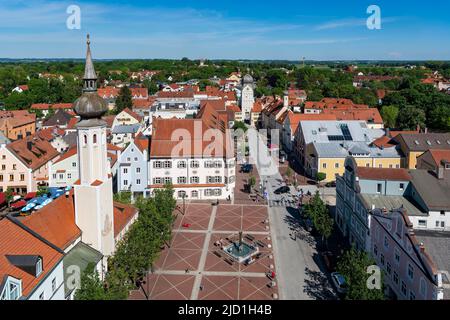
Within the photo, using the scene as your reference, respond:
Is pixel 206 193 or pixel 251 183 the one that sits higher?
pixel 251 183

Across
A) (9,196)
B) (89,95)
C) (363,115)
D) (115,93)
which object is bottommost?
(9,196)

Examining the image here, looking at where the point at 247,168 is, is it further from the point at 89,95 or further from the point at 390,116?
the point at 390,116

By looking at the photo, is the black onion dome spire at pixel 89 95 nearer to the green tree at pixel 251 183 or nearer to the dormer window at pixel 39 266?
the dormer window at pixel 39 266

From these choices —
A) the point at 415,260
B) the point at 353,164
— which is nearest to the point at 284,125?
the point at 353,164

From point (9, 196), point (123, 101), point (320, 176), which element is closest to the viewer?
point (9, 196)

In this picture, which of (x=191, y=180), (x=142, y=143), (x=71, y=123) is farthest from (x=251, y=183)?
(x=71, y=123)

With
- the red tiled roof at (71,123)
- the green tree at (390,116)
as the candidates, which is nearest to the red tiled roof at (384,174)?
the red tiled roof at (71,123)

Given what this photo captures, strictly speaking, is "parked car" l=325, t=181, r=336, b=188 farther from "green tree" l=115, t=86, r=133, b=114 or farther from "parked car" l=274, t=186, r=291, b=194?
"green tree" l=115, t=86, r=133, b=114
